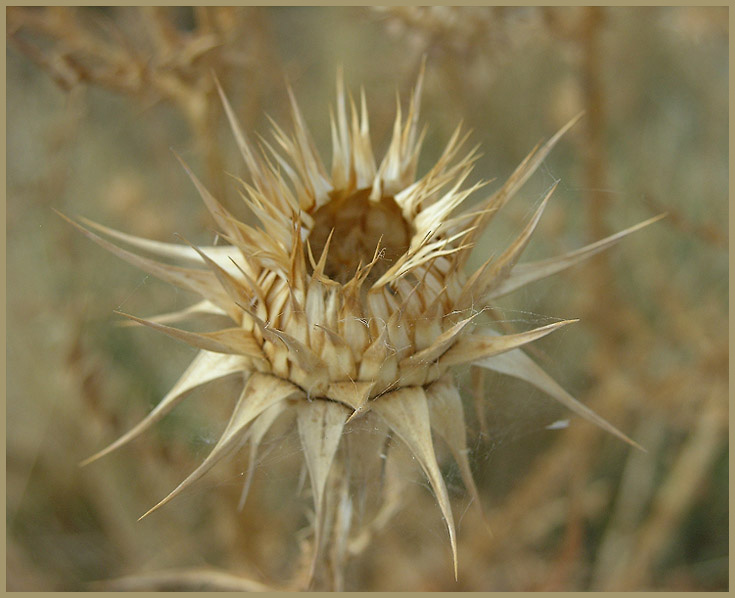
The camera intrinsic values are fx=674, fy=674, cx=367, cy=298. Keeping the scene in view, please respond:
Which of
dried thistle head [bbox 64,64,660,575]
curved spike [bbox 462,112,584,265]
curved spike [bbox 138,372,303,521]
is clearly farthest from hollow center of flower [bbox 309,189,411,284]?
curved spike [bbox 138,372,303,521]

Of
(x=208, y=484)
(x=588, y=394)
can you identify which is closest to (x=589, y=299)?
(x=588, y=394)

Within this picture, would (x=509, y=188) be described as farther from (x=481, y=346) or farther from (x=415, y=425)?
(x=415, y=425)

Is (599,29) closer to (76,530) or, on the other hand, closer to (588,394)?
(588,394)

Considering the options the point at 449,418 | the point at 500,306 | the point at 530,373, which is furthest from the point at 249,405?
the point at 500,306

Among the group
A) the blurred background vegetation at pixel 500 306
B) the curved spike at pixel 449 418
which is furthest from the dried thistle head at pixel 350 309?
the blurred background vegetation at pixel 500 306

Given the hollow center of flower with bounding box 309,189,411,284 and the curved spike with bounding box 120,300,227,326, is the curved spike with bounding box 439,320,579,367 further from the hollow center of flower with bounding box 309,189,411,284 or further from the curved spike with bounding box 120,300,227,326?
the curved spike with bounding box 120,300,227,326

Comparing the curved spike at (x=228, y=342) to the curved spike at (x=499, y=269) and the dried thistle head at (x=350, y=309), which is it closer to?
the dried thistle head at (x=350, y=309)
